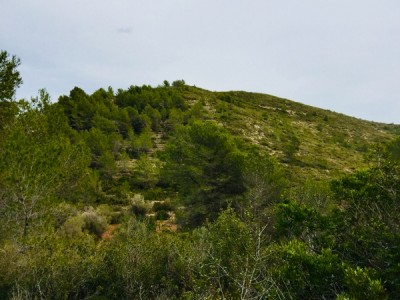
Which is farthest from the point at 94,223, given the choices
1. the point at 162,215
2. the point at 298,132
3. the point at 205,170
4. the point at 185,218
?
the point at 298,132

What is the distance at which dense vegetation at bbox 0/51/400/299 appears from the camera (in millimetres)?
7863

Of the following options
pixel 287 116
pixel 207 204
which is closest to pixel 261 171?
pixel 207 204

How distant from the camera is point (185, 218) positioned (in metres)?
24.3

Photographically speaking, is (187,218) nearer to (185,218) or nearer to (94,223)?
(185,218)

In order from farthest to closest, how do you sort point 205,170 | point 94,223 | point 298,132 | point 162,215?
point 298,132 < point 162,215 < point 94,223 < point 205,170

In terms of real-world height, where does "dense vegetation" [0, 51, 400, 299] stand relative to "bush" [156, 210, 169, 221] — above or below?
above

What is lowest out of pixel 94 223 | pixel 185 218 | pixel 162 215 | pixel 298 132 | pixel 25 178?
pixel 94 223

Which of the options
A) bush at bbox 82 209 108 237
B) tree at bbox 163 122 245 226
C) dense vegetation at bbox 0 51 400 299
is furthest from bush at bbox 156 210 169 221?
tree at bbox 163 122 245 226

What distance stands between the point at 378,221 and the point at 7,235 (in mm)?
13473

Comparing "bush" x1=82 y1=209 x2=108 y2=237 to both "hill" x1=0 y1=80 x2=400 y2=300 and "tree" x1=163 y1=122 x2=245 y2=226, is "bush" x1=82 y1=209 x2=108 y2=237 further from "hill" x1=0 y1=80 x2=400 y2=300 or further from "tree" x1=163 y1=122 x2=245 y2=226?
"tree" x1=163 y1=122 x2=245 y2=226

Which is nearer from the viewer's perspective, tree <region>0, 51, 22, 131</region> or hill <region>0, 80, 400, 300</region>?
hill <region>0, 80, 400, 300</region>

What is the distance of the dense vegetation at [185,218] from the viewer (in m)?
7.86

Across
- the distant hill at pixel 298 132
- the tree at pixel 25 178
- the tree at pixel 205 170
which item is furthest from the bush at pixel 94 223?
the distant hill at pixel 298 132

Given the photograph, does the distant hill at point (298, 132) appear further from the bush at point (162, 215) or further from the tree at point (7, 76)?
the tree at point (7, 76)
